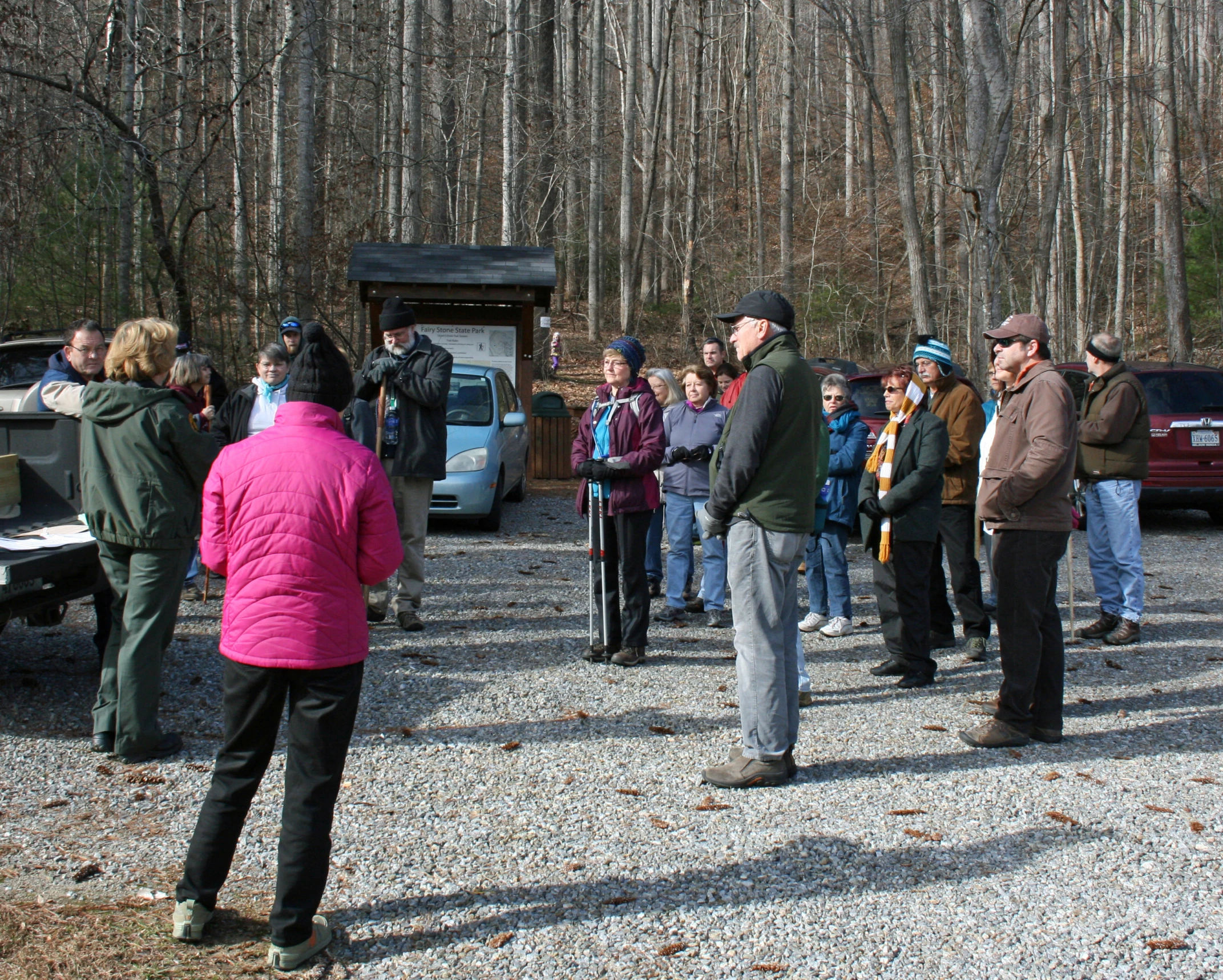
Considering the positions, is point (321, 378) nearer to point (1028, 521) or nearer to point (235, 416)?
point (1028, 521)

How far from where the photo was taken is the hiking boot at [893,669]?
21.7 feet

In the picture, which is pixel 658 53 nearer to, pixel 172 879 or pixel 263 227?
pixel 263 227

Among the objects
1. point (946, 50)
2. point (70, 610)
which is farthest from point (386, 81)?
point (70, 610)

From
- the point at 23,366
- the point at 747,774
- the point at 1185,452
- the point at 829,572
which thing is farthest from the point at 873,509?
the point at 23,366

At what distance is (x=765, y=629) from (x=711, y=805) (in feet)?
2.58

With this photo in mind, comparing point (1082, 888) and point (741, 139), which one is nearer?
point (1082, 888)

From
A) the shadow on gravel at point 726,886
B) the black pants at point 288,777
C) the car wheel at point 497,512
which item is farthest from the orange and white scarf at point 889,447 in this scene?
the car wheel at point 497,512

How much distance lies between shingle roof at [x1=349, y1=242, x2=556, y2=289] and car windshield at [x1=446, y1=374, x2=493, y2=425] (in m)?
2.52

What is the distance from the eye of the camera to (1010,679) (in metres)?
5.36

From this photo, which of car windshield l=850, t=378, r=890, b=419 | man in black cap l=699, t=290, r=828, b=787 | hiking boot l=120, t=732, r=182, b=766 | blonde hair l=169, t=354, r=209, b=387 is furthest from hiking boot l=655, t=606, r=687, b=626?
car windshield l=850, t=378, r=890, b=419

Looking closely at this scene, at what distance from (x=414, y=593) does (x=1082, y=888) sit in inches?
192

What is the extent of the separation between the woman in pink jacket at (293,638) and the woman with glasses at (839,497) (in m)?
4.77

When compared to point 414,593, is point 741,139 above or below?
above

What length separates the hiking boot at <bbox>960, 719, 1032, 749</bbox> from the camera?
5344 millimetres
